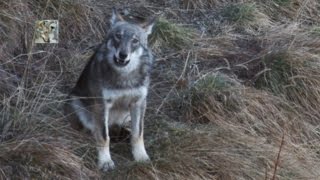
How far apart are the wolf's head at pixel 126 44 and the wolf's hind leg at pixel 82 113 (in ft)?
1.52

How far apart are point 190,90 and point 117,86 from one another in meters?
1.05

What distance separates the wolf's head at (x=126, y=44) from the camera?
4402mm

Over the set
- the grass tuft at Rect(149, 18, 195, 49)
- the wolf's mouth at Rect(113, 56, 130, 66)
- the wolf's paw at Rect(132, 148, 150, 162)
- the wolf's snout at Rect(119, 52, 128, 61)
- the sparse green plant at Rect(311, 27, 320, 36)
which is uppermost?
the wolf's snout at Rect(119, 52, 128, 61)

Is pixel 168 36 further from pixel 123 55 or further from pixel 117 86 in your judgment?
pixel 123 55

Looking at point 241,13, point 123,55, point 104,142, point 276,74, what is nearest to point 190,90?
point 276,74

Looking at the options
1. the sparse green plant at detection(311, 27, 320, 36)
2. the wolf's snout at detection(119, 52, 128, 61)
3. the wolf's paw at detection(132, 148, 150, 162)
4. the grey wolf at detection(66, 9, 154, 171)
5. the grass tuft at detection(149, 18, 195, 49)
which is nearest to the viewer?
the wolf's snout at detection(119, 52, 128, 61)

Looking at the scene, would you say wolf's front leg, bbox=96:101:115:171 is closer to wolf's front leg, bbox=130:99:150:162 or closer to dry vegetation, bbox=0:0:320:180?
dry vegetation, bbox=0:0:320:180

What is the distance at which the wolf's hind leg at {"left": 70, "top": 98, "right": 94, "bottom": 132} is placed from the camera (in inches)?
188

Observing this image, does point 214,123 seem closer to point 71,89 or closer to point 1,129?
point 71,89

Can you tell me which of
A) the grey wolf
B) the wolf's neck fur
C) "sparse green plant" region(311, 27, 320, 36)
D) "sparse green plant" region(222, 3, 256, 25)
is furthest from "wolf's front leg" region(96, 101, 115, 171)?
"sparse green plant" region(311, 27, 320, 36)

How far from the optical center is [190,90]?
549cm

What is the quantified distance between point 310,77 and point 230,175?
1.70 meters

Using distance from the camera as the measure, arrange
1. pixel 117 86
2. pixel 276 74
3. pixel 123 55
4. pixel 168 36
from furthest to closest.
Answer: pixel 168 36
pixel 276 74
pixel 117 86
pixel 123 55

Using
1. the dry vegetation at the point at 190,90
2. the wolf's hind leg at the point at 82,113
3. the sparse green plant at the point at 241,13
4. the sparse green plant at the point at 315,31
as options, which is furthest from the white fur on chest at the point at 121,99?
the sparse green plant at the point at 315,31
